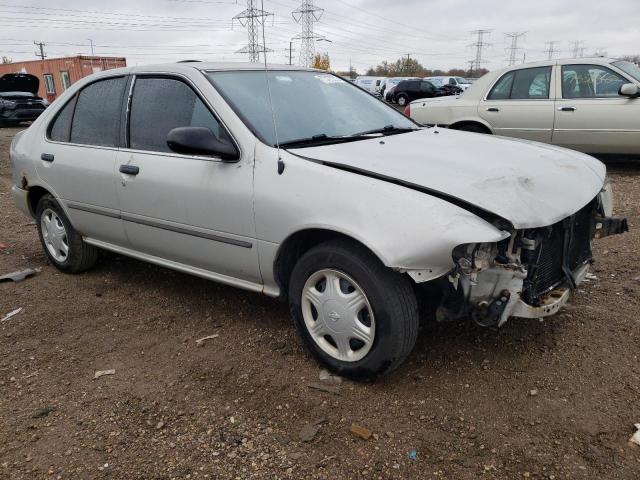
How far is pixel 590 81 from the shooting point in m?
7.61

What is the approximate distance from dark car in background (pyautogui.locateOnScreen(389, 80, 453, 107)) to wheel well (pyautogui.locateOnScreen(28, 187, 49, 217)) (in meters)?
24.0

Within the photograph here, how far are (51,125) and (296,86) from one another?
87.5 inches

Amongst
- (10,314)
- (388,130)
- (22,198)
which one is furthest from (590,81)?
(10,314)

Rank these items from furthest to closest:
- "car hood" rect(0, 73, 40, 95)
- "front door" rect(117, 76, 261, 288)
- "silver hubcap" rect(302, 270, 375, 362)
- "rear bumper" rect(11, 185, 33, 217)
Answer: "car hood" rect(0, 73, 40, 95)
"rear bumper" rect(11, 185, 33, 217)
"front door" rect(117, 76, 261, 288)
"silver hubcap" rect(302, 270, 375, 362)

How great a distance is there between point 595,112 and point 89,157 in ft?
21.8

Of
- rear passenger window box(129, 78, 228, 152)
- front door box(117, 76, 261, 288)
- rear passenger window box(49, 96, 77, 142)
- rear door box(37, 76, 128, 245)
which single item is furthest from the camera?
rear passenger window box(49, 96, 77, 142)

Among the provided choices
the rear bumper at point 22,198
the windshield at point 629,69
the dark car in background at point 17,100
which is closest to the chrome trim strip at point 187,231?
the rear bumper at point 22,198

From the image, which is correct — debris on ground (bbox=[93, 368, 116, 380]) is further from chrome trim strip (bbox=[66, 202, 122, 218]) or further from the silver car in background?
chrome trim strip (bbox=[66, 202, 122, 218])

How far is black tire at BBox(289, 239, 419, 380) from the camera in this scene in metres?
2.56

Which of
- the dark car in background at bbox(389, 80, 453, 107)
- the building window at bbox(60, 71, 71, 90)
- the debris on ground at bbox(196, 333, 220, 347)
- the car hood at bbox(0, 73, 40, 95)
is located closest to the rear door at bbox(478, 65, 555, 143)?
the debris on ground at bbox(196, 333, 220, 347)

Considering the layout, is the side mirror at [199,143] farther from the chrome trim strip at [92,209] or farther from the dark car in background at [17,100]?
the dark car in background at [17,100]

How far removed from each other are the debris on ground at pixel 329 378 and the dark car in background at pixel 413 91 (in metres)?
25.3

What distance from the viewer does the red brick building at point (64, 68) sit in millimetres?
25594

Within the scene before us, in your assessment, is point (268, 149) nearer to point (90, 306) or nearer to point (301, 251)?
point (301, 251)
